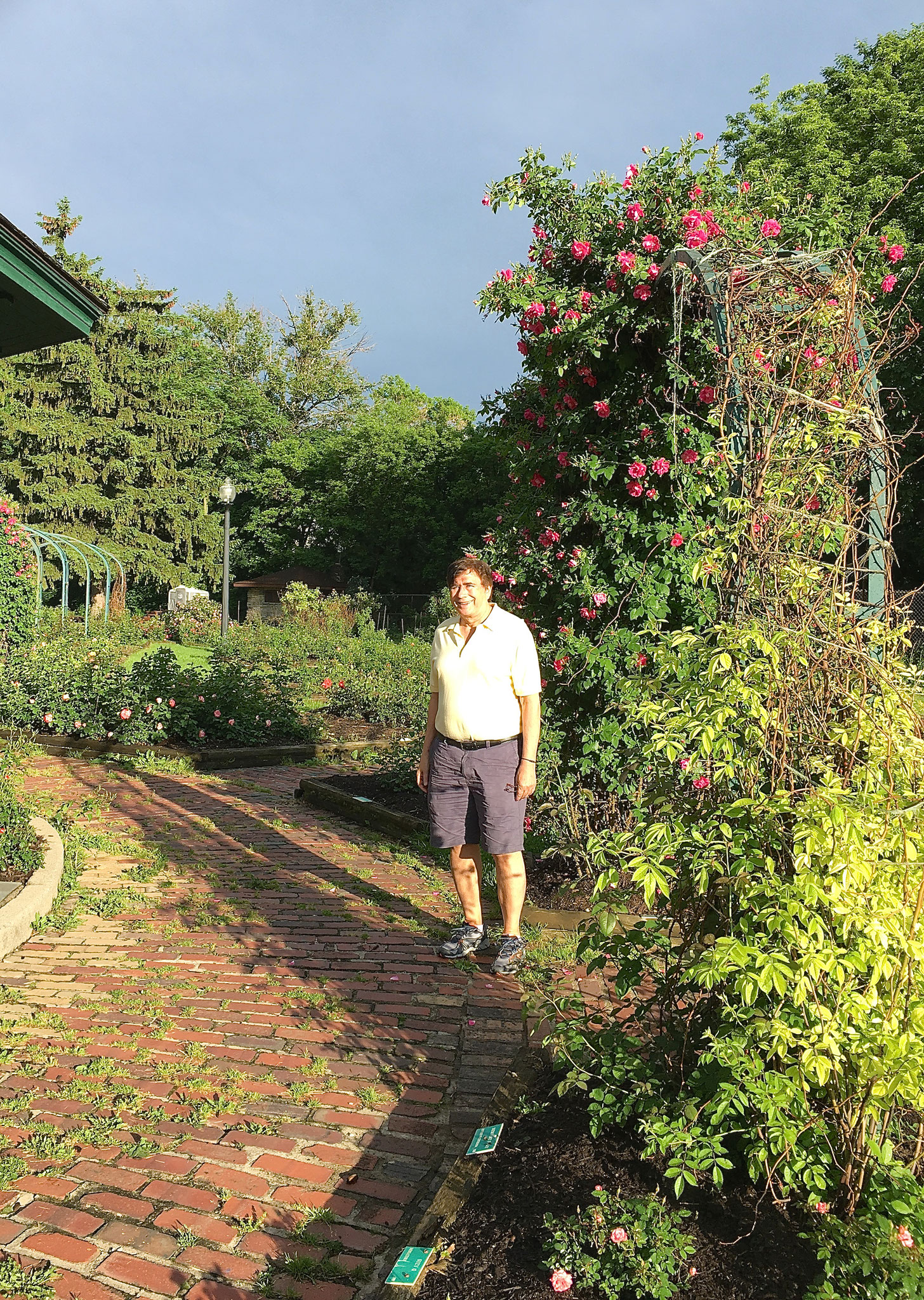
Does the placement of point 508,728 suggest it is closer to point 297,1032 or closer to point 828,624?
point 297,1032

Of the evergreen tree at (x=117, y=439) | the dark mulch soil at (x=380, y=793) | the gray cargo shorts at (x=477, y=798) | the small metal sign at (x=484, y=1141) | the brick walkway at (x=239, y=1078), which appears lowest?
the brick walkway at (x=239, y=1078)

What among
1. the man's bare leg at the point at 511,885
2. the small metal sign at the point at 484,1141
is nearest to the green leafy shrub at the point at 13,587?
the man's bare leg at the point at 511,885

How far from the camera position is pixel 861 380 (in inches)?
115

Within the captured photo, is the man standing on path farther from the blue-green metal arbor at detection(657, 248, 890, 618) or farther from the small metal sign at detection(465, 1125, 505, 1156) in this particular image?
the small metal sign at detection(465, 1125, 505, 1156)

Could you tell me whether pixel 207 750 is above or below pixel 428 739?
below

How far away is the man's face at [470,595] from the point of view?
4191 mm

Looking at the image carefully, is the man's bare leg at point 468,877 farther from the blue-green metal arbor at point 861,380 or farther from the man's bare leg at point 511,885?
the blue-green metal arbor at point 861,380

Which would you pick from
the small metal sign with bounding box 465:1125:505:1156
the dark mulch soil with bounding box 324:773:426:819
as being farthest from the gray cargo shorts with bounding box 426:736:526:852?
the dark mulch soil with bounding box 324:773:426:819

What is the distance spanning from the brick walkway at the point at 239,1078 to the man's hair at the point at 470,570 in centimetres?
184

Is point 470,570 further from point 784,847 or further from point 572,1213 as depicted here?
point 572,1213

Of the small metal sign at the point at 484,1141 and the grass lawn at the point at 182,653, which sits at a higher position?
the grass lawn at the point at 182,653

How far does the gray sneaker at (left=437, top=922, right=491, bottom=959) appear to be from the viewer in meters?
4.51

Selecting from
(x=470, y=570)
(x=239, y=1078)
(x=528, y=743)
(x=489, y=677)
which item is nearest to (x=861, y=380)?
(x=470, y=570)

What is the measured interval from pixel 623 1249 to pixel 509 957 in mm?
2380
